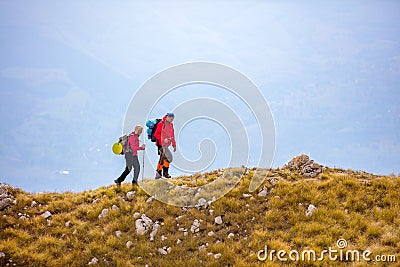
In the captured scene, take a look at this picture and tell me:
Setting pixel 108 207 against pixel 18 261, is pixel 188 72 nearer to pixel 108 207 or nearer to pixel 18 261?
pixel 108 207

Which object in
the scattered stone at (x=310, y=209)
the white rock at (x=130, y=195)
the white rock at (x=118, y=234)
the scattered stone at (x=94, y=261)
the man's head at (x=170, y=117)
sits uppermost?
the man's head at (x=170, y=117)

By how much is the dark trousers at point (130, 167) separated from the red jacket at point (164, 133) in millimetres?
1419

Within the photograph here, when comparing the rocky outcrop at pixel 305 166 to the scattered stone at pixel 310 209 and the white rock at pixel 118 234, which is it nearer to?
the scattered stone at pixel 310 209

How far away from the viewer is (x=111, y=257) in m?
11.4

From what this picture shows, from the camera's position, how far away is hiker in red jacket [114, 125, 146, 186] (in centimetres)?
1596

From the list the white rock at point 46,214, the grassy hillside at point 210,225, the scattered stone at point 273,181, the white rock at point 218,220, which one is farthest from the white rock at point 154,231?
the scattered stone at point 273,181

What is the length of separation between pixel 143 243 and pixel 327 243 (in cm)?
629

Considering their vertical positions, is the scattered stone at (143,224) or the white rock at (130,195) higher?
the white rock at (130,195)

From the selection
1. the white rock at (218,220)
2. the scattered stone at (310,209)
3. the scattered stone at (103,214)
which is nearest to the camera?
the white rock at (218,220)

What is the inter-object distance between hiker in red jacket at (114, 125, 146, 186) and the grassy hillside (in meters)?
0.66

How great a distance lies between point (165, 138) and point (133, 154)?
171 centimetres

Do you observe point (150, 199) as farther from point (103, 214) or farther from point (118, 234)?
point (118, 234)

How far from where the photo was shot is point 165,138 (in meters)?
16.5

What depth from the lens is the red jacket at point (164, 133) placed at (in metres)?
16.5
